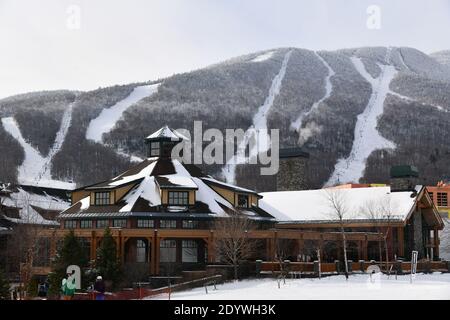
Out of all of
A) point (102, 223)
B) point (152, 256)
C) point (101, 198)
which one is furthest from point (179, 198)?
point (101, 198)

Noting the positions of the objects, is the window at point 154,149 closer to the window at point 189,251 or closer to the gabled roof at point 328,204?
the window at point 189,251

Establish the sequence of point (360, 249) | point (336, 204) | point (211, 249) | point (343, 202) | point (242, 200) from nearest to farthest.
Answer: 1. point (211, 249)
2. point (360, 249)
3. point (242, 200)
4. point (336, 204)
5. point (343, 202)

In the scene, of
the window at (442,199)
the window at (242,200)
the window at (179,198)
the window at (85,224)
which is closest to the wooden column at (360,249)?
the window at (242,200)

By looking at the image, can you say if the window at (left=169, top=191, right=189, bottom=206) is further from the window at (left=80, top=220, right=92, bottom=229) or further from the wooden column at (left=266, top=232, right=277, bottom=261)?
the wooden column at (left=266, top=232, right=277, bottom=261)

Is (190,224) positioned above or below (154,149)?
below

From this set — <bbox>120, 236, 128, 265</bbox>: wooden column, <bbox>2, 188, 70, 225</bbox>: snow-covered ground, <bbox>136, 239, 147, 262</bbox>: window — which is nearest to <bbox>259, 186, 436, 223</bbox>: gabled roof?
<bbox>136, 239, 147, 262</bbox>: window

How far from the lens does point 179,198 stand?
48.5m

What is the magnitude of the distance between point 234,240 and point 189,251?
20.6ft

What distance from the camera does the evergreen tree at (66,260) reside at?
A: 36.9 m

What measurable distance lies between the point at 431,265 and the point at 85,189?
2554 cm

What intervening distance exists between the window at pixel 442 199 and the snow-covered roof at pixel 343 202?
130 feet

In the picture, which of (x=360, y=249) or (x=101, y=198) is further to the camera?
(x=360, y=249)

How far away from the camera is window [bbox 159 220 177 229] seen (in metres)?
47.1

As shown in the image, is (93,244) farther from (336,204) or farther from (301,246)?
(336,204)
